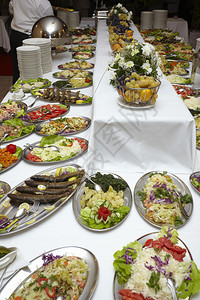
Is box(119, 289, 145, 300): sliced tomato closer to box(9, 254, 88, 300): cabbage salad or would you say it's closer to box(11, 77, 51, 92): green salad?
box(9, 254, 88, 300): cabbage salad

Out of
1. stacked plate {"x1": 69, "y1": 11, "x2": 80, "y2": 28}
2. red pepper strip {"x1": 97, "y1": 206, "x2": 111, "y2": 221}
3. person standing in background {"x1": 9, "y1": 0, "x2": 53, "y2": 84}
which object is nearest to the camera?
red pepper strip {"x1": 97, "y1": 206, "x2": 111, "y2": 221}

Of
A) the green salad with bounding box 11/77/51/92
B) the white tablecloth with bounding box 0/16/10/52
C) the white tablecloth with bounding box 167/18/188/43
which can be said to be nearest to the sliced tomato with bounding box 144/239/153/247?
the green salad with bounding box 11/77/51/92

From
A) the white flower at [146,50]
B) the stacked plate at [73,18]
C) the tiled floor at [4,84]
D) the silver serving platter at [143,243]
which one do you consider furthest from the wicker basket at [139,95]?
the stacked plate at [73,18]

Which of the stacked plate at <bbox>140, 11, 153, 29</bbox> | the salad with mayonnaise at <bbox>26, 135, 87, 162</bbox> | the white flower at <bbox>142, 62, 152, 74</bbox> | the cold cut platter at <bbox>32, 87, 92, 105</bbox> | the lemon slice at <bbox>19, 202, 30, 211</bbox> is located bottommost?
the lemon slice at <bbox>19, 202, 30, 211</bbox>

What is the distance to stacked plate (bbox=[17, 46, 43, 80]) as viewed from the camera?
2746 millimetres

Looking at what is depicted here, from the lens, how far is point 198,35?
18.9 ft

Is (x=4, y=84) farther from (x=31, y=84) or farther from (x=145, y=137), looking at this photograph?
(x=145, y=137)

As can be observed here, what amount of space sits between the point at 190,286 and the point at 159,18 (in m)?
6.00

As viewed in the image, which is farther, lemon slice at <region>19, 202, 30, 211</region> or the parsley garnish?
lemon slice at <region>19, 202, 30, 211</region>

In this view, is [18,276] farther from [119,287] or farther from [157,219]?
[157,219]

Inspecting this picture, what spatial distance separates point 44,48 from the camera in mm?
3041

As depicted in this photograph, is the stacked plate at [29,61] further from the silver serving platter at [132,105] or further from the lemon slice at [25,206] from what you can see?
the lemon slice at [25,206]

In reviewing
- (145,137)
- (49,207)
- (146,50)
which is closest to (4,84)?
(146,50)

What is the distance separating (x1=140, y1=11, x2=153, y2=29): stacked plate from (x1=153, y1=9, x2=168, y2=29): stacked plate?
0.29 feet
